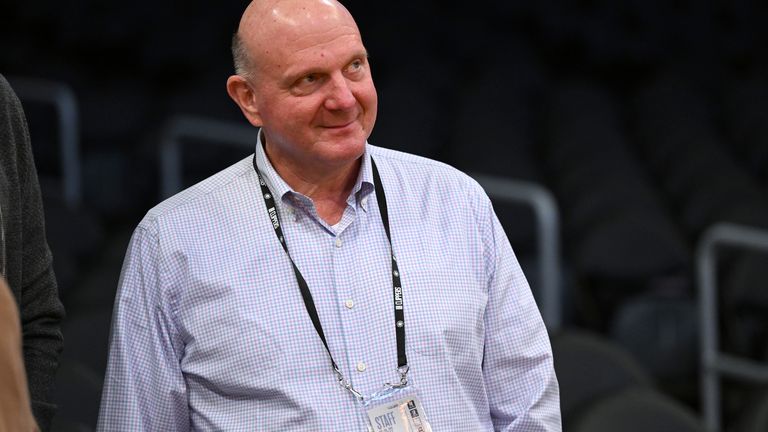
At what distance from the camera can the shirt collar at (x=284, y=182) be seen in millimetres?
1669

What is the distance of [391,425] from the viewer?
160 cm

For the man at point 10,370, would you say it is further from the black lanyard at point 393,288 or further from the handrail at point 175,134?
the handrail at point 175,134

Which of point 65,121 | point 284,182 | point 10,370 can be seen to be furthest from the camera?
point 65,121

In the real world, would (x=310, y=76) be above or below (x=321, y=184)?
above

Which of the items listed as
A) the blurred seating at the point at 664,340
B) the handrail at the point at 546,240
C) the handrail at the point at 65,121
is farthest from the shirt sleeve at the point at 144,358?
the handrail at the point at 65,121

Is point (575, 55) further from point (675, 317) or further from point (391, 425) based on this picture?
point (391, 425)

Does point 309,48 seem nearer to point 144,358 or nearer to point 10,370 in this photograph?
point 144,358

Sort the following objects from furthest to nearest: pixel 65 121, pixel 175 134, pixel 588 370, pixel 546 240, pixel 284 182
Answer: pixel 65 121 → pixel 175 134 → pixel 546 240 → pixel 588 370 → pixel 284 182

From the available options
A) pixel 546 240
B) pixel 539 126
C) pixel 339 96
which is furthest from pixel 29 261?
pixel 539 126

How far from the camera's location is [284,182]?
5.50ft

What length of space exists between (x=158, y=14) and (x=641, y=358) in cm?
401

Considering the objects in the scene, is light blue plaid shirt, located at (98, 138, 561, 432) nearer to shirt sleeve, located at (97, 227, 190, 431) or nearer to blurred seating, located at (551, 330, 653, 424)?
shirt sleeve, located at (97, 227, 190, 431)

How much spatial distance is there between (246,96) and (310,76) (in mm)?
109

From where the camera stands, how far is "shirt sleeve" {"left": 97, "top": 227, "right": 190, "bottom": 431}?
5.27 ft
